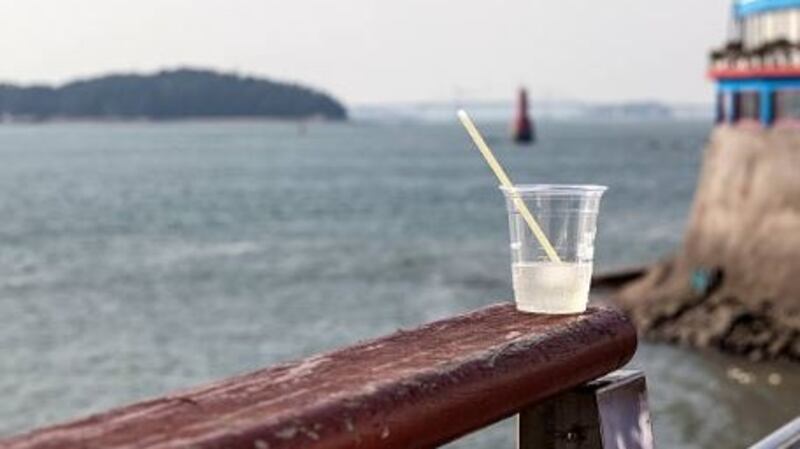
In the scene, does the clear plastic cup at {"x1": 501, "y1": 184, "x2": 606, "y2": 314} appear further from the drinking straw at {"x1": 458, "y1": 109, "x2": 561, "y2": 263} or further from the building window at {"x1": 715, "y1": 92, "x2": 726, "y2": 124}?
the building window at {"x1": 715, "y1": 92, "x2": 726, "y2": 124}

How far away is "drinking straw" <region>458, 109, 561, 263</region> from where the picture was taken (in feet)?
9.31

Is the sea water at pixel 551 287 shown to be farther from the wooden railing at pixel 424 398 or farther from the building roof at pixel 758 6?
the building roof at pixel 758 6

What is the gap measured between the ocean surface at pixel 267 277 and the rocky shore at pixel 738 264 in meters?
0.89

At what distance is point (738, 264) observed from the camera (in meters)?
32.5

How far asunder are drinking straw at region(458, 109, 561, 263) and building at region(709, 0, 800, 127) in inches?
1238

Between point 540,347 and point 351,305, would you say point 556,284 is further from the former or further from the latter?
point 351,305

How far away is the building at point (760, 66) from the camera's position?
34.9m

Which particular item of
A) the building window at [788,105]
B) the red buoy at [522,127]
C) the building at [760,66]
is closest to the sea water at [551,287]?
the building at [760,66]

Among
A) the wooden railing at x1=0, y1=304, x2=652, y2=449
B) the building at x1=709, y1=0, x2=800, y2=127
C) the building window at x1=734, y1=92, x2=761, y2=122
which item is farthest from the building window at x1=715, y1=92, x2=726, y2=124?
the wooden railing at x1=0, y1=304, x2=652, y2=449

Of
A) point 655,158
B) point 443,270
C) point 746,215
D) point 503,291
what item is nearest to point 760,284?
point 746,215

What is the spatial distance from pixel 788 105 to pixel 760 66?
5.19ft

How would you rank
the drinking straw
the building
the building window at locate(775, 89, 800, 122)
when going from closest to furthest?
the drinking straw → the building window at locate(775, 89, 800, 122) → the building

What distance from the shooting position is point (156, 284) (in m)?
45.2

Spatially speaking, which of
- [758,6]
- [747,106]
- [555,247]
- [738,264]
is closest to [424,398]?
[555,247]
